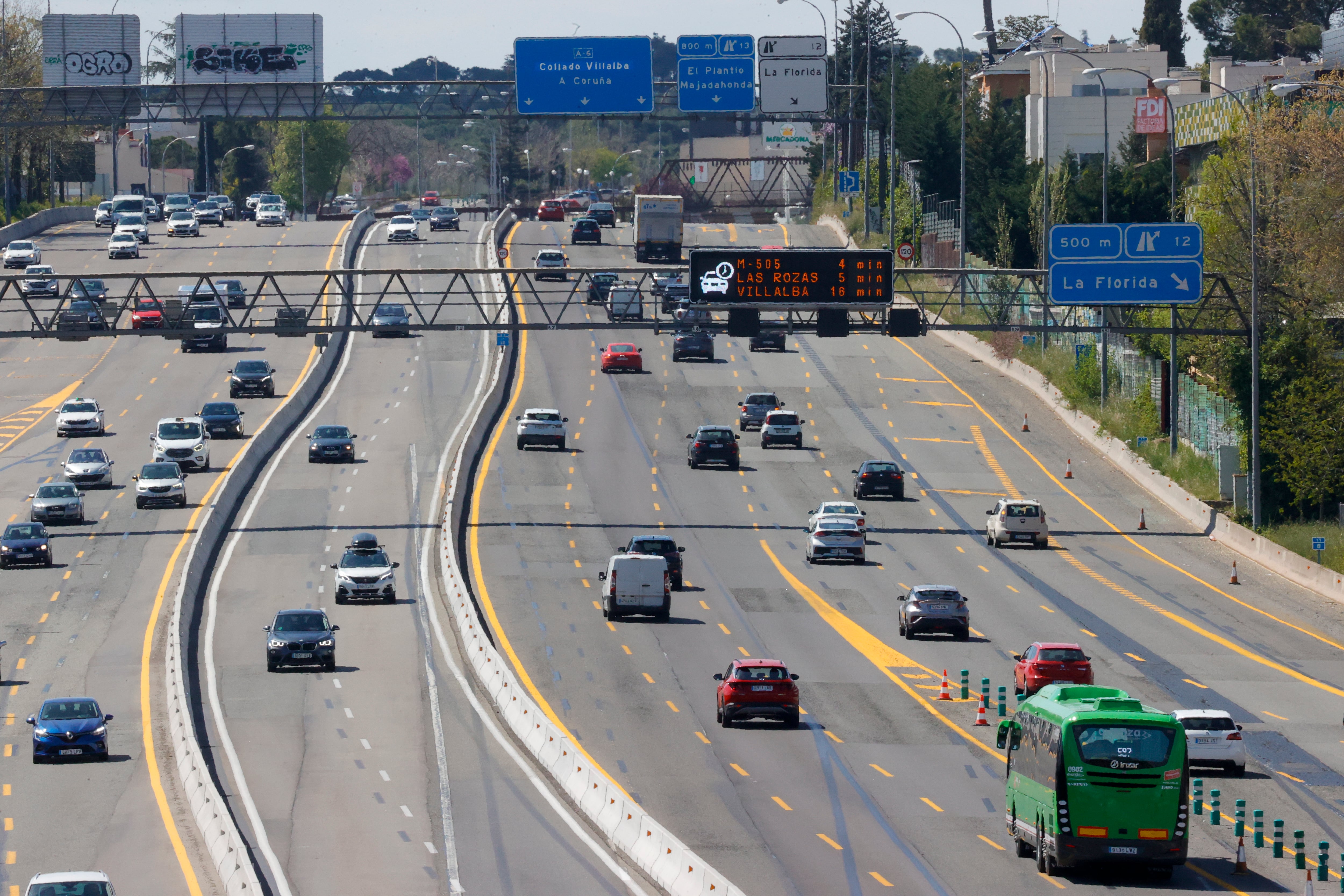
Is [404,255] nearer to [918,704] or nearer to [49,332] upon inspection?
[49,332]

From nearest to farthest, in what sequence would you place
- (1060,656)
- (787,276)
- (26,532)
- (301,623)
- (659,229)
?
(1060,656), (301,623), (26,532), (787,276), (659,229)

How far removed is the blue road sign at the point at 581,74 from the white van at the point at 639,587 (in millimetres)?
27121

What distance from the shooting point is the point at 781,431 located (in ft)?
236

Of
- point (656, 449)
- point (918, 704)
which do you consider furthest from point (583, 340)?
point (918, 704)

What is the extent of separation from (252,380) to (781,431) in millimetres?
22922

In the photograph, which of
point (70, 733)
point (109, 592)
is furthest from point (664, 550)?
point (70, 733)

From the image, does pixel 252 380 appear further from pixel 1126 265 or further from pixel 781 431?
pixel 1126 265

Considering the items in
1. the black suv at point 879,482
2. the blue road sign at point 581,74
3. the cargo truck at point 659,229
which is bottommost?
the black suv at point 879,482

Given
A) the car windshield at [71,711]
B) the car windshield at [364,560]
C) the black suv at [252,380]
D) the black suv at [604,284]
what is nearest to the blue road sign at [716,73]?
the black suv at [604,284]

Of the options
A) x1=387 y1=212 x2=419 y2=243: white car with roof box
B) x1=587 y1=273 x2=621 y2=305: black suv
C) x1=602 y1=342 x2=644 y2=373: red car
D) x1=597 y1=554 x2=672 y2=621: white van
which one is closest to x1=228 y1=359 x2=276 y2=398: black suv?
x1=587 y1=273 x2=621 y2=305: black suv

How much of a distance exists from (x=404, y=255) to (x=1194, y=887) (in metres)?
96.3

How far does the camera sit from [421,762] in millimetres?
34312

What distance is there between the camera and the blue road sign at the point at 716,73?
72438mm

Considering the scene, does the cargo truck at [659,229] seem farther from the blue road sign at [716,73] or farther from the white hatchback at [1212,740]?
the white hatchback at [1212,740]
